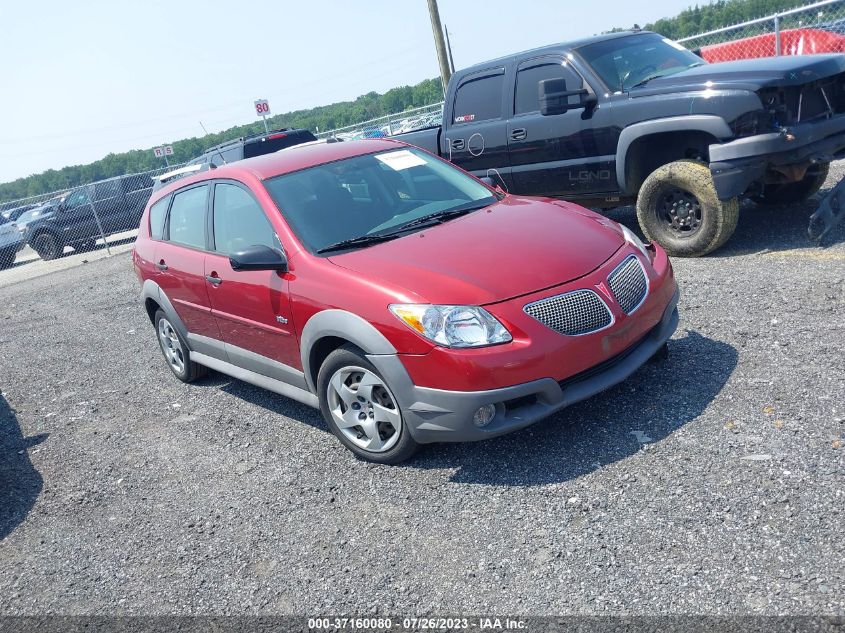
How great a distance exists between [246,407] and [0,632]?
2.40 m

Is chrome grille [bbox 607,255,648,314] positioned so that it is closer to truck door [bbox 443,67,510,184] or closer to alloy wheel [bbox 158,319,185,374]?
alloy wheel [bbox 158,319,185,374]

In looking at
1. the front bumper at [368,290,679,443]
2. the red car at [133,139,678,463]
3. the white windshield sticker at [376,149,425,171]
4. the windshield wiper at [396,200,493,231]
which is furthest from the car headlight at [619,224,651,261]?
the white windshield sticker at [376,149,425,171]

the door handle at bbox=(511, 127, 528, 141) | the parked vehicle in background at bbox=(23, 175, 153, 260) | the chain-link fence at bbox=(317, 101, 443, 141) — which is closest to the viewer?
the door handle at bbox=(511, 127, 528, 141)

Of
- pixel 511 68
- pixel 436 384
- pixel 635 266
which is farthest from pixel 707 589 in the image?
pixel 511 68

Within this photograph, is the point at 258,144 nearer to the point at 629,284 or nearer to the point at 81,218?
the point at 81,218

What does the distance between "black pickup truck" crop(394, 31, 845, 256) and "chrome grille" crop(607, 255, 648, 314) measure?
2.35 metres

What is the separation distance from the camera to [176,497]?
14.8ft

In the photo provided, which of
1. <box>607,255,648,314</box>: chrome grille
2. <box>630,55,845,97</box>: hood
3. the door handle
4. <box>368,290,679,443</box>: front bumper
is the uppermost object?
<box>630,55,845,97</box>: hood

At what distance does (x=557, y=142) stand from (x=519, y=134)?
0.45 m

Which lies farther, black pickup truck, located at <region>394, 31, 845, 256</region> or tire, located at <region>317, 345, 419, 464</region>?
black pickup truck, located at <region>394, 31, 845, 256</region>

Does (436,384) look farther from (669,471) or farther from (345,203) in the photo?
(345,203)

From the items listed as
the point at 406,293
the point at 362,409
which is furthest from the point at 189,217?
the point at 406,293

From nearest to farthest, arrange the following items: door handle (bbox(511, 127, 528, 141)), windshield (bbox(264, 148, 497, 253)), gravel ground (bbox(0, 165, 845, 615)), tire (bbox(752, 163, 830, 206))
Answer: gravel ground (bbox(0, 165, 845, 615))
windshield (bbox(264, 148, 497, 253))
tire (bbox(752, 163, 830, 206))
door handle (bbox(511, 127, 528, 141))

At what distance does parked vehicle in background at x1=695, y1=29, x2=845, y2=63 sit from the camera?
1365cm
